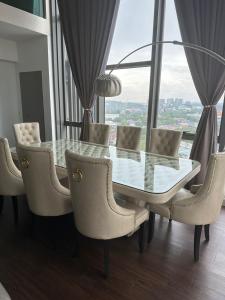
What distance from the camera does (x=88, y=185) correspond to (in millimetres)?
1634

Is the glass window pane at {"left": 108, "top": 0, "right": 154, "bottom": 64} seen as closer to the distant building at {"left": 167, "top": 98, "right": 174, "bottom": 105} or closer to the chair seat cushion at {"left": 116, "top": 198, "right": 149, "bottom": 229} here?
the distant building at {"left": 167, "top": 98, "right": 174, "bottom": 105}

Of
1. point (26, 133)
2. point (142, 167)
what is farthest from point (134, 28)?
point (142, 167)

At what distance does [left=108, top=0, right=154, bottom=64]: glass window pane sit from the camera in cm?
367

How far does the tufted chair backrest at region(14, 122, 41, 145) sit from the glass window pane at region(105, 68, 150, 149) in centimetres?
157

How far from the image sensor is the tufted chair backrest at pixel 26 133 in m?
3.63

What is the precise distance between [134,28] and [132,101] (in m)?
1.26

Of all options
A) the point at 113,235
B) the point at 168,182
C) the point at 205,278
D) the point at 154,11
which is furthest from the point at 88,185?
the point at 154,11

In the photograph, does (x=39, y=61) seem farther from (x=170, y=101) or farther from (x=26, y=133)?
(x=170, y=101)

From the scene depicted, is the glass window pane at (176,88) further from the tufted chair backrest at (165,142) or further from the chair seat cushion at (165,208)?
the chair seat cushion at (165,208)

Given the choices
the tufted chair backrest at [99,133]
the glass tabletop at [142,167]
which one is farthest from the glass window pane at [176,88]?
the glass tabletop at [142,167]

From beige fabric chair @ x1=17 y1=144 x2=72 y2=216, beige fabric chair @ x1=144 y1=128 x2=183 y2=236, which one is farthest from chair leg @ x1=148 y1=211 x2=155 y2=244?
beige fabric chair @ x1=144 y1=128 x2=183 y2=236

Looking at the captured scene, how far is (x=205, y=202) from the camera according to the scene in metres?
1.88

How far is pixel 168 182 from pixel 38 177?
1169mm

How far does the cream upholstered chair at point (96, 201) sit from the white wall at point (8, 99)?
4398 mm
